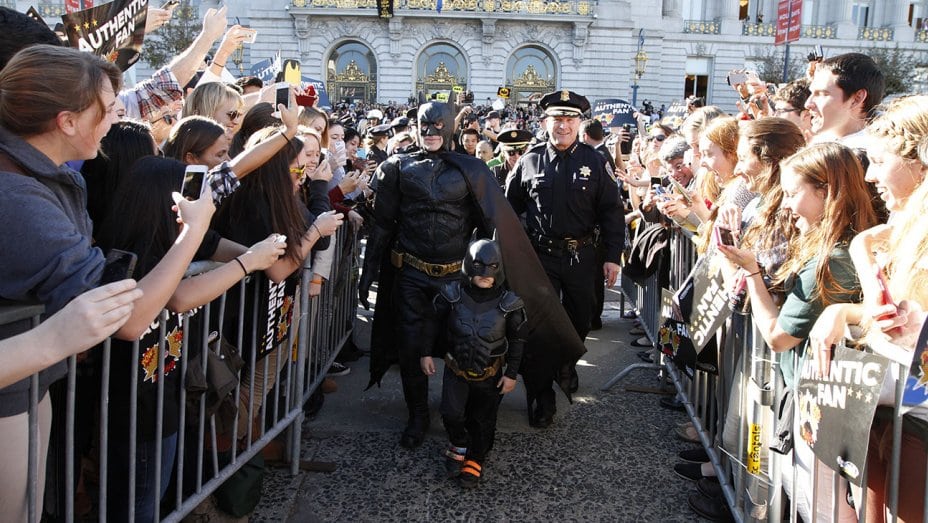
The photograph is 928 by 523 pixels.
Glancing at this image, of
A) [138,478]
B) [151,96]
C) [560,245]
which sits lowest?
[138,478]

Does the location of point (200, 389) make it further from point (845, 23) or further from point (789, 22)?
point (845, 23)

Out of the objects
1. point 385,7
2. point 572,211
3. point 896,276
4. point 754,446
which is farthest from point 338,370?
point 385,7

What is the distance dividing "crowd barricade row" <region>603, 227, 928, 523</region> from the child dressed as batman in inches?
35.8

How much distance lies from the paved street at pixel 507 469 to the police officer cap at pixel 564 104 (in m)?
2.03

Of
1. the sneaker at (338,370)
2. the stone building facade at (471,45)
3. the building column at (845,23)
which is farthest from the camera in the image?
the building column at (845,23)

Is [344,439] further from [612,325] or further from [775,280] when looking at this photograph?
[612,325]

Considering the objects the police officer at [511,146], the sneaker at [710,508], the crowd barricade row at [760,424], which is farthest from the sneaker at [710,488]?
the police officer at [511,146]

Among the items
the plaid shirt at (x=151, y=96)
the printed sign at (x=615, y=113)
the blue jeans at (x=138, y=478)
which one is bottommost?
the blue jeans at (x=138, y=478)

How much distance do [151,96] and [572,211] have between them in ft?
9.25

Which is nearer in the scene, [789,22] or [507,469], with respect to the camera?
[507,469]

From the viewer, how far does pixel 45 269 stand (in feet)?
5.74

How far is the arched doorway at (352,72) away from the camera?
39.4 m

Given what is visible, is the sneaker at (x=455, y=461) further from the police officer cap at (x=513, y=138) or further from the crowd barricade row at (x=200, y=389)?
the police officer cap at (x=513, y=138)

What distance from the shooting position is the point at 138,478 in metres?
2.45
